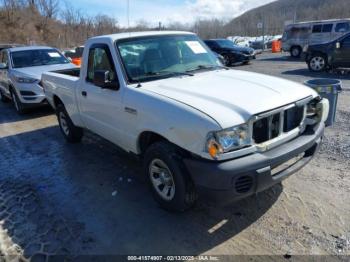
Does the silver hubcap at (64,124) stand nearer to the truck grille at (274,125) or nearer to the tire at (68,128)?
the tire at (68,128)

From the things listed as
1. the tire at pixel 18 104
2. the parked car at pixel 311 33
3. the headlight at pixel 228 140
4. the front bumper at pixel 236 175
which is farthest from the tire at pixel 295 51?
the headlight at pixel 228 140

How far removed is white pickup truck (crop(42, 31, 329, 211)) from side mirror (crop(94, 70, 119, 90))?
0.01m

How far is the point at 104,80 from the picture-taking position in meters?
3.88

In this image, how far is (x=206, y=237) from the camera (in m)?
3.18

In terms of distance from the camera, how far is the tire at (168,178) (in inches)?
124

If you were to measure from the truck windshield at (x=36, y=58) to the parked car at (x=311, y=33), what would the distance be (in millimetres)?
15192

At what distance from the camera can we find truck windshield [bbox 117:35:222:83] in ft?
13.1

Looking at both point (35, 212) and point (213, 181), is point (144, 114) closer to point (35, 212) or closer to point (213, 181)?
point (213, 181)

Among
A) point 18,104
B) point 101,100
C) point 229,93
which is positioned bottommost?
point 18,104

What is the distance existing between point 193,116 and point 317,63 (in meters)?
12.4

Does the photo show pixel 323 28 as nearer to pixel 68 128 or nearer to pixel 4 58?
pixel 4 58

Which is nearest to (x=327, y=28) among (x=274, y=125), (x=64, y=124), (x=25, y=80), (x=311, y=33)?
(x=311, y=33)

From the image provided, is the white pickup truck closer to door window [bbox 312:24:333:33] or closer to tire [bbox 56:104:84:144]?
tire [bbox 56:104:84:144]

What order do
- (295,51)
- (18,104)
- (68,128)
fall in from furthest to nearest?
(295,51) < (18,104) < (68,128)
